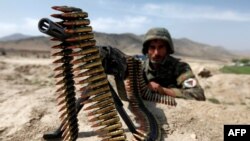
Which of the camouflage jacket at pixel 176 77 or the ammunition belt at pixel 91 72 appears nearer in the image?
the ammunition belt at pixel 91 72

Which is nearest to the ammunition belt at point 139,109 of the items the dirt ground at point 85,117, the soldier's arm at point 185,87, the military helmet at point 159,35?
the dirt ground at point 85,117

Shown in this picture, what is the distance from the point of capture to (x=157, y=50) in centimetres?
585

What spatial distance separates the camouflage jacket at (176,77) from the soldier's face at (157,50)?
104 mm

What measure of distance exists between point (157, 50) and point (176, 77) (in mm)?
587

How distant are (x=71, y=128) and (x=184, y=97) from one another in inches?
120

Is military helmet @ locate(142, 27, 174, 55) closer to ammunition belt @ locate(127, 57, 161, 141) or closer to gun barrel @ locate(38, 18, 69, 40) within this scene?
ammunition belt @ locate(127, 57, 161, 141)

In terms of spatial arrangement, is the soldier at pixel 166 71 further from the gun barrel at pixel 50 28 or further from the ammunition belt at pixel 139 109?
the gun barrel at pixel 50 28

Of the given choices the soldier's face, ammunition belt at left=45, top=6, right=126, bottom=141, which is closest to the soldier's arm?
the soldier's face

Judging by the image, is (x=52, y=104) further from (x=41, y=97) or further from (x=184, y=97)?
(x=184, y=97)

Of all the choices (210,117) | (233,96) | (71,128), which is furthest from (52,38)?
(233,96)

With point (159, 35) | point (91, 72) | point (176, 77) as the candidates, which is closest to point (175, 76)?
point (176, 77)

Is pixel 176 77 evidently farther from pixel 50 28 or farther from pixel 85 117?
pixel 50 28

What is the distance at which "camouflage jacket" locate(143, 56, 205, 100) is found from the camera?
570 cm

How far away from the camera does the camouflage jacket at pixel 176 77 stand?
18.7 ft
